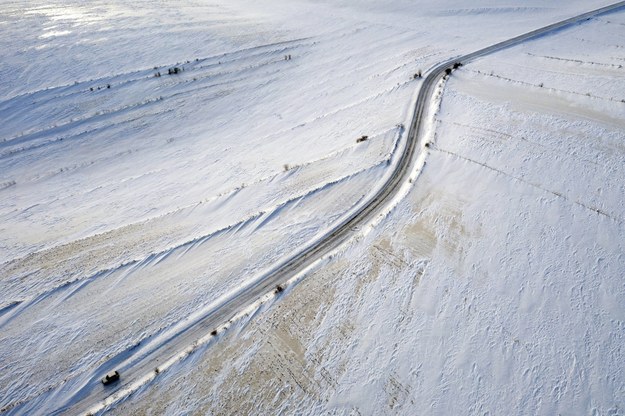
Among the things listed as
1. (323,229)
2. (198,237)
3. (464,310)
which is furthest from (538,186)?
(198,237)

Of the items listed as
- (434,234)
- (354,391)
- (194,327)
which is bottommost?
(354,391)

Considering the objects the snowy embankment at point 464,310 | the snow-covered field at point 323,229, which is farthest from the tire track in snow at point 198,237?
the snowy embankment at point 464,310

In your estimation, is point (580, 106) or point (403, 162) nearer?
point (403, 162)

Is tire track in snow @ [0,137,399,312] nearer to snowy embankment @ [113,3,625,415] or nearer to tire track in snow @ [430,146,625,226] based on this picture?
tire track in snow @ [430,146,625,226]

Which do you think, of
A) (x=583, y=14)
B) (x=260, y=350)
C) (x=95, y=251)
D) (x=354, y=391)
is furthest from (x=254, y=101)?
(x=583, y=14)

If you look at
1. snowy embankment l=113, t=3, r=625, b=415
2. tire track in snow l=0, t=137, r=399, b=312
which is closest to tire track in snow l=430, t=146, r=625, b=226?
snowy embankment l=113, t=3, r=625, b=415

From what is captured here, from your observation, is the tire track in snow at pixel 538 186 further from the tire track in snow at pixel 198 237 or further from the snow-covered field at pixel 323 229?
the tire track in snow at pixel 198 237

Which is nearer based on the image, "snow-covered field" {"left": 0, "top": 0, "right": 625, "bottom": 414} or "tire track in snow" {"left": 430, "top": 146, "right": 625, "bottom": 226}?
"snow-covered field" {"left": 0, "top": 0, "right": 625, "bottom": 414}

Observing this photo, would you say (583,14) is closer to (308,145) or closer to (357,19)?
(357,19)
